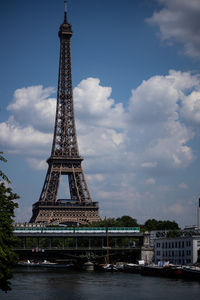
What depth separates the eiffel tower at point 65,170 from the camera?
176 m

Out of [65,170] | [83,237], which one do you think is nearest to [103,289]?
[83,237]

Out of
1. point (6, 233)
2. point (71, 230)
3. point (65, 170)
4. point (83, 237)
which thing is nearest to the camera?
point (6, 233)

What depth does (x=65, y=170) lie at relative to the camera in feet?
594

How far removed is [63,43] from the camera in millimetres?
191000

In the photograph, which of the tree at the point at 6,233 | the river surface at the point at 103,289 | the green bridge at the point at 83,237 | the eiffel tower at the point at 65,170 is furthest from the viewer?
the eiffel tower at the point at 65,170

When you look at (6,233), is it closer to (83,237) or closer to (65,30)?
(83,237)

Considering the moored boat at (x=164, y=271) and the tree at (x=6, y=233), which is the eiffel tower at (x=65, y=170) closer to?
the moored boat at (x=164, y=271)

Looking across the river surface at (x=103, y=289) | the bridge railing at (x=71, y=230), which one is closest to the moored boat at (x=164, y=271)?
the river surface at (x=103, y=289)

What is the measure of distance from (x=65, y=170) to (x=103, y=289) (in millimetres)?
105861

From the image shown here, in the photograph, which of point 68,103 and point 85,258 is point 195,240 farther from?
point 68,103

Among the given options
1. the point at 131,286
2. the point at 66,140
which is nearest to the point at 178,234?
the point at 66,140

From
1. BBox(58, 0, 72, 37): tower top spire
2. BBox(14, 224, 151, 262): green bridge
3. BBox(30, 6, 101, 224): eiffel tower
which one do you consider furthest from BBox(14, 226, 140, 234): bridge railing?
BBox(58, 0, 72, 37): tower top spire

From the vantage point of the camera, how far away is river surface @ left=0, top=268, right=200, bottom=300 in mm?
68081

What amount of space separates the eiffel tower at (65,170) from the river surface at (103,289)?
8139 cm
